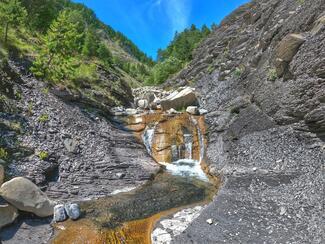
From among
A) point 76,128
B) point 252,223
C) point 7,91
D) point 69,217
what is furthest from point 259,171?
point 7,91

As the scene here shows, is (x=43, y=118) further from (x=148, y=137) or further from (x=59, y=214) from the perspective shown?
(x=148, y=137)

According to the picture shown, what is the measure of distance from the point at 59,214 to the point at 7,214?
2.05 metres

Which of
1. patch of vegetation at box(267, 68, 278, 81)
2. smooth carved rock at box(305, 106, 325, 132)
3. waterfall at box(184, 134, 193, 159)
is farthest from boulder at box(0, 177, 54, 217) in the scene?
patch of vegetation at box(267, 68, 278, 81)

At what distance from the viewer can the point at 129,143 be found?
2055 centimetres

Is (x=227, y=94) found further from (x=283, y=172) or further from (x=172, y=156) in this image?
(x=283, y=172)

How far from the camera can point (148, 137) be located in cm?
2270

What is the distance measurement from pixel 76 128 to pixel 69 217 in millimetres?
8232

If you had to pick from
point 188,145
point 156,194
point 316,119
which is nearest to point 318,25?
point 316,119

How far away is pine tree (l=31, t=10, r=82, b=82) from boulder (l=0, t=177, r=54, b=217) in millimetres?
13127

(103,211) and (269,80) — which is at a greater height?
(269,80)

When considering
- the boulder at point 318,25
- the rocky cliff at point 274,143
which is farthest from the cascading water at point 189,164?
the boulder at point 318,25

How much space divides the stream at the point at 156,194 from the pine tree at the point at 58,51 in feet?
24.7

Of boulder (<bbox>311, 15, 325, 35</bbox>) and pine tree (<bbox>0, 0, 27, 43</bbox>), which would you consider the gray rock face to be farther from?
boulder (<bbox>311, 15, 325, 35</bbox>)

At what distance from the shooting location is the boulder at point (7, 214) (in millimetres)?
10763
